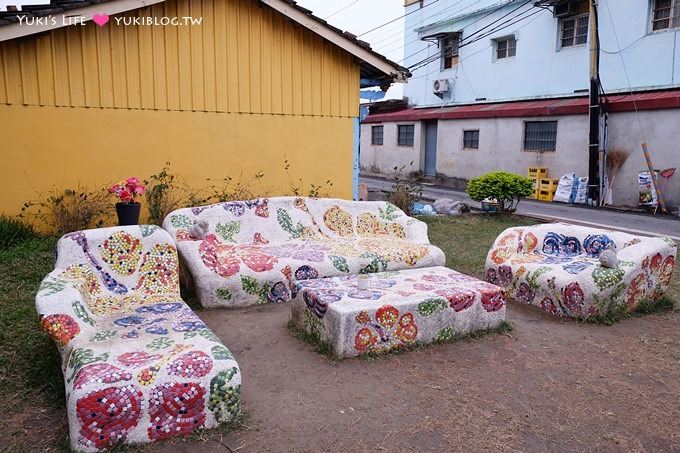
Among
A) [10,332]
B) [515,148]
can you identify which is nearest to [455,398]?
[10,332]

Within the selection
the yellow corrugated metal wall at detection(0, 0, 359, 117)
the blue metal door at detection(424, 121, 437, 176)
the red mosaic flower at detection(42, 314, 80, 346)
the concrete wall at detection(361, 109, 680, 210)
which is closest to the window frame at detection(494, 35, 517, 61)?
the concrete wall at detection(361, 109, 680, 210)

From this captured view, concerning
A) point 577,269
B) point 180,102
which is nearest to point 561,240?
point 577,269

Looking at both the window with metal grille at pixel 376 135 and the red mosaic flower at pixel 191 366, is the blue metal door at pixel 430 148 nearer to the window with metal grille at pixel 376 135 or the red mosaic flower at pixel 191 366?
the window with metal grille at pixel 376 135

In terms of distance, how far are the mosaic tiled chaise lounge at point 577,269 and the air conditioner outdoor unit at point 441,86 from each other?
15.0 metres

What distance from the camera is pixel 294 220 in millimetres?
6535

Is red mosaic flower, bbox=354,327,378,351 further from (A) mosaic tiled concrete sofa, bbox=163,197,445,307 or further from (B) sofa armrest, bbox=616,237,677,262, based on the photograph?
(B) sofa armrest, bbox=616,237,677,262

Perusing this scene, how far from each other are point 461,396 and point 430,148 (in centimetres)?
1782

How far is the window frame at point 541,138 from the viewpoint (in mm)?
15428

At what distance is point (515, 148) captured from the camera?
54.2 ft

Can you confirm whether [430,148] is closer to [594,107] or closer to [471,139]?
[471,139]

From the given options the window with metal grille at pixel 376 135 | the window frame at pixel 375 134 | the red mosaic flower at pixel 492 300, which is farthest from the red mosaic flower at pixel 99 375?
the window with metal grille at pixel 376 135

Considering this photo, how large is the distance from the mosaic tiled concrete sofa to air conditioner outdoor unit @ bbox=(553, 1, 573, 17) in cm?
1176

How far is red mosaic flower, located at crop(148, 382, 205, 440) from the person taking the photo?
291cm

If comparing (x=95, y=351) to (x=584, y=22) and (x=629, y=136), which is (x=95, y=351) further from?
(x=584, y=22)
